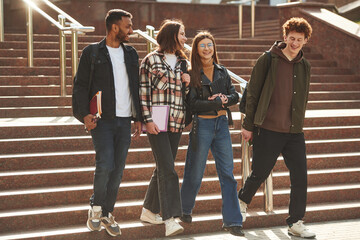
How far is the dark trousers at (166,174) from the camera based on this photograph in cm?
486

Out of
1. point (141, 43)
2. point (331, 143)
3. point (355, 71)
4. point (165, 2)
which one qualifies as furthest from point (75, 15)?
point (331, 143)

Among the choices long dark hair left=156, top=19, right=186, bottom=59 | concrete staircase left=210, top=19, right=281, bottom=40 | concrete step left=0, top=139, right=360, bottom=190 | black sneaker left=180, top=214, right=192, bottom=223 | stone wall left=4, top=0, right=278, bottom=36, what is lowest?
black sneaker left=180, top=214, right=192, bottom=223

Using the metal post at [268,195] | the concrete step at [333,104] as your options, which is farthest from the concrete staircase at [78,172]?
the concrete step at [333,104]

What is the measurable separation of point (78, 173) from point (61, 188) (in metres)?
0.27

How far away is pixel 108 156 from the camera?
4.75 meters

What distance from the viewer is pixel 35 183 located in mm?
5750

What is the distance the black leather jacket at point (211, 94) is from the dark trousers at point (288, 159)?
358 millimetres

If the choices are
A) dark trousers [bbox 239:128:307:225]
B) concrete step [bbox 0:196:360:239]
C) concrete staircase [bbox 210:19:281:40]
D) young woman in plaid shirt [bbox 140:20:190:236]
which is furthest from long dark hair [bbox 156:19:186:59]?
concrete staircase [bbox 210:19:281:40]

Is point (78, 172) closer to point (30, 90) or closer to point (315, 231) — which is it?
point (315, 231)

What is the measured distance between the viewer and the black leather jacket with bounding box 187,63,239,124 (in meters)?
5.01

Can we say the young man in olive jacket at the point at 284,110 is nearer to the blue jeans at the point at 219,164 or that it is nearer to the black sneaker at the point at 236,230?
the blue jeans at the point at 219,164

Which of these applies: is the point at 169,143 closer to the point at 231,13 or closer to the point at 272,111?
the point at 272,111

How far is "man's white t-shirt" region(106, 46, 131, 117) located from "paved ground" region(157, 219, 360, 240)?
1.25 m

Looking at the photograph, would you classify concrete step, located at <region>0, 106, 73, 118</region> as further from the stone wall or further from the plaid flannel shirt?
the stone wall
